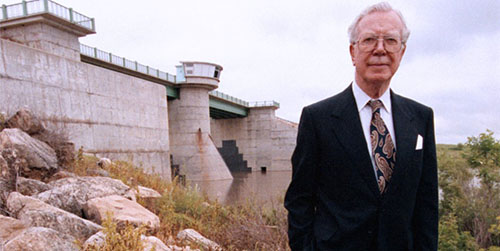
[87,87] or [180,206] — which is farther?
[87,87]

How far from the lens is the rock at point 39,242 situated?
6.93 ft

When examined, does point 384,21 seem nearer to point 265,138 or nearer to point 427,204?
point 427,204

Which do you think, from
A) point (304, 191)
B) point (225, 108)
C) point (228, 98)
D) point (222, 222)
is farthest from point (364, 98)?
point (228, 98)

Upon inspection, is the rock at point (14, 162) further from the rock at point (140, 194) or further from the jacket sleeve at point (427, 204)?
the jacket sleeve at point (427, 204)

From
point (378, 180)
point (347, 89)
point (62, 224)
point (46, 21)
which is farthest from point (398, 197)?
point (46, 21)

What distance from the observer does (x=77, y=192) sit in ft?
12.6

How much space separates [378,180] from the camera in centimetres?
152

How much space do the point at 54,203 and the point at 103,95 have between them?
389 inches

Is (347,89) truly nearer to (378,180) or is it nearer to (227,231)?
(378,180)

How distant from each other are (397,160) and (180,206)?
436 centimetres

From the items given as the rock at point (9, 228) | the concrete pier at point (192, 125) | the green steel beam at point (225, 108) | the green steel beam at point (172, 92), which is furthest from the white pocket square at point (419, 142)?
the green steel beam at point (225, 108)

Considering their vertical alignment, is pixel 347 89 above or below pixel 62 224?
above

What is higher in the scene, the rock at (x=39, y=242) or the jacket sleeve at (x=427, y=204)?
the jacket sleeve at (x=427, y=204)

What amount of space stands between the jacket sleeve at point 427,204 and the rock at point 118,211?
2.66 metres
